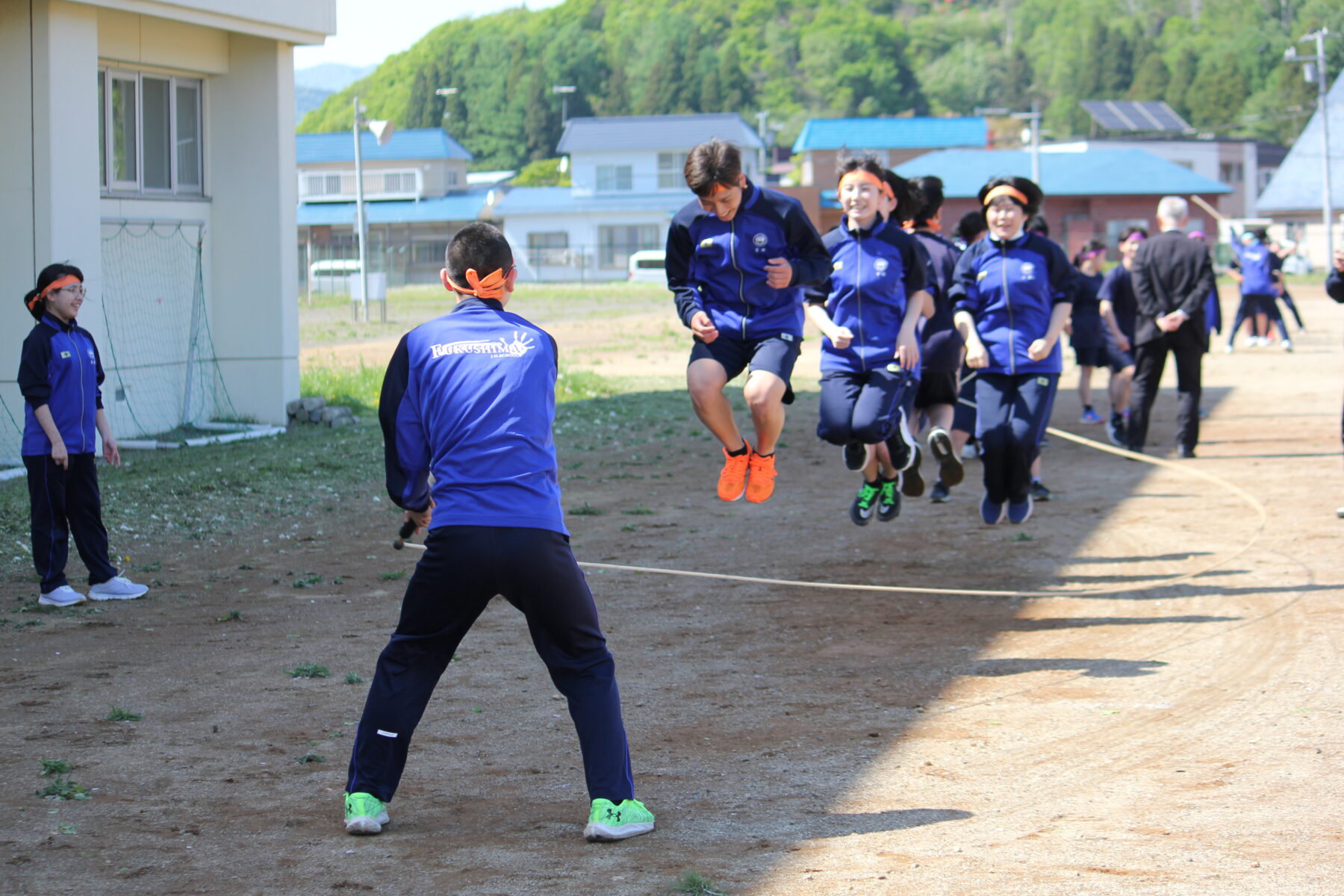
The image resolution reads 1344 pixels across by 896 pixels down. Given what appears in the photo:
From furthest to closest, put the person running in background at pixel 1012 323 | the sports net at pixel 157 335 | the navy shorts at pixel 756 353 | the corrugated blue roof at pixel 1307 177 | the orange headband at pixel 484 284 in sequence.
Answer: the corrugated blue roof at pixel 1307 177 → the sports net at pixel 157 335 → the person running in background at pixel 1012 323 → the navy shorts at pixel 756 353 → the orange headband at pixel 484 284

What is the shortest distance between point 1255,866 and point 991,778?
117cm

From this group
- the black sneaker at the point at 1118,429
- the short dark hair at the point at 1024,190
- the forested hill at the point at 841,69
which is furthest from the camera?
the forested hill at the point at 841,69

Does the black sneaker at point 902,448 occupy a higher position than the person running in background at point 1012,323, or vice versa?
the person running in background at point 1012,323

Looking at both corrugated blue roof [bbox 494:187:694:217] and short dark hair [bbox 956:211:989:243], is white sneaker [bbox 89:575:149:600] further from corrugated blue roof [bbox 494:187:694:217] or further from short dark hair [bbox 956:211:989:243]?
corrugated blue roof [bbox 494:187:694:217]

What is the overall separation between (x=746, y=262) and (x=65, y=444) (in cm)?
419

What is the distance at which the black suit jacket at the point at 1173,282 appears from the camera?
13.4 meters

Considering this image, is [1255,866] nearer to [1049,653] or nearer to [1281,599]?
[1049,653]

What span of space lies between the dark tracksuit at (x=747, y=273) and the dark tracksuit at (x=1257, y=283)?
1975 cm

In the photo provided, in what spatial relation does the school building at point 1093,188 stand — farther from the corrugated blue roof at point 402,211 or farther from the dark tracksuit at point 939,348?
the dark tracksuit at point 939,348

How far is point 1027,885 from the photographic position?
416cm

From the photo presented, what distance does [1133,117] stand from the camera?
103438 millimetres

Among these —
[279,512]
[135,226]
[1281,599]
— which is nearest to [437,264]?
[135,226]

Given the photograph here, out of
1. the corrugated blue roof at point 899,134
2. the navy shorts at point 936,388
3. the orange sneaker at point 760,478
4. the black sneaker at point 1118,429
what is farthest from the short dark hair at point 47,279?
the corrugated blue roof at point 899,134

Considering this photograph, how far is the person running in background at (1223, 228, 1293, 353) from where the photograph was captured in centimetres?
2492
